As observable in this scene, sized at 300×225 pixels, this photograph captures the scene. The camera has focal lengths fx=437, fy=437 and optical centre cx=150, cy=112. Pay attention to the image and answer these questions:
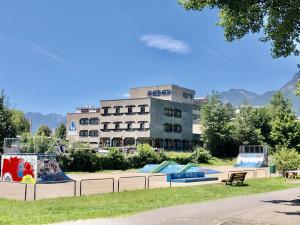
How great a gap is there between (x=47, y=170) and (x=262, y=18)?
21.3 meters

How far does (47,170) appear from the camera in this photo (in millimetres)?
33781

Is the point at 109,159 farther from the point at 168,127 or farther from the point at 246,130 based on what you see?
the point at 168,127

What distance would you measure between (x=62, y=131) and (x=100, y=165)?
76433 mm

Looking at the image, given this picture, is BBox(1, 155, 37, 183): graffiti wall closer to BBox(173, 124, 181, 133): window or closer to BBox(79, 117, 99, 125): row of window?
BBox(173, 124, 181, 133): window

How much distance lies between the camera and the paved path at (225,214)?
14914 millimetres

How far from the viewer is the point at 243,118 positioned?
82.6 meters

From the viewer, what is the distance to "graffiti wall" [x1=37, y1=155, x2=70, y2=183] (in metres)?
33.2

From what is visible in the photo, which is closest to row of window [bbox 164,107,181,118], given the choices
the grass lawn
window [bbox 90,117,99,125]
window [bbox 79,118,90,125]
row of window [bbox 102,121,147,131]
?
row of window [bbox 102,121,147,131]

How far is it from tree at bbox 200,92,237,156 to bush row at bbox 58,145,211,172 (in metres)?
20.1

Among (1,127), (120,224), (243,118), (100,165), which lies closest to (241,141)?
(243,118)

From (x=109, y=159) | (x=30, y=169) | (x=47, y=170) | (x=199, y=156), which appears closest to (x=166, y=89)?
(x=199, y=156)

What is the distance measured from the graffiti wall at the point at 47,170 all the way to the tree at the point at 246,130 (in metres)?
51.8

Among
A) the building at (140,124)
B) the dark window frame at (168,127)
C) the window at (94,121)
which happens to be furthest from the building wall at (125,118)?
the dark window frame at (168,127)

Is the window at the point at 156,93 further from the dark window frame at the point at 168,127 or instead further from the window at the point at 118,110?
the dark window frame at the point at 168,127
